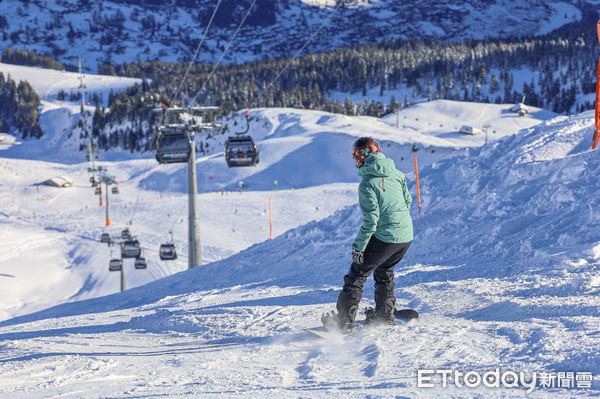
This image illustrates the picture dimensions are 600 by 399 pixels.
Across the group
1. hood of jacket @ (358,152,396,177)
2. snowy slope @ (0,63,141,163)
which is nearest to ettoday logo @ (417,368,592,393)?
hood of jacket @ (358,152,396,177)

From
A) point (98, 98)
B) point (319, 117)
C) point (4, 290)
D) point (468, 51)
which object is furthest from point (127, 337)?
point (98, 98)

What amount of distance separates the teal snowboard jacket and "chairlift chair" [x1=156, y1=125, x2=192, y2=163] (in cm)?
1768

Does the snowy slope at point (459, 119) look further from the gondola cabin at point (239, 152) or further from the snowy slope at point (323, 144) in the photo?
the gondola cabin at point (239, 152)

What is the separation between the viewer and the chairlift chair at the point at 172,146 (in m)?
21.5

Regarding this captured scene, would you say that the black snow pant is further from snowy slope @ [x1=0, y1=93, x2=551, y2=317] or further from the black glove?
snowy slope @ [x1=0, y1=93, x2=551, y2=317]

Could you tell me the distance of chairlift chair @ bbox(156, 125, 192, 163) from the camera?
21469mm

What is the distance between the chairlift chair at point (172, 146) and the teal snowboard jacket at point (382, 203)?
17.7 metres

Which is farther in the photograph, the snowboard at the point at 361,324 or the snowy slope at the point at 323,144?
the snowy slope at the point at 323,144

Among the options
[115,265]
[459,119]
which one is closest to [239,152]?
[115,265]

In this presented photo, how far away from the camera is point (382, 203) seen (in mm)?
4645

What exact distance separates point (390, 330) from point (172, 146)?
1798 cm

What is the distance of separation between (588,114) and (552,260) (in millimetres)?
8009

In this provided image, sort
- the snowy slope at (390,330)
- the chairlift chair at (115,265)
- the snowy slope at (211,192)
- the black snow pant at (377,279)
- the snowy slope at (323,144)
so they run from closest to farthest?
the snowy slope at (390,330), the black snow pant at (377,279), the chairlift chair at (115,265), the snowy slope at (211,192), the snowy slope at (323,144)

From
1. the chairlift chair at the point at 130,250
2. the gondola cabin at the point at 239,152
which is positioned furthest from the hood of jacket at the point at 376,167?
the chairlift chair at the point at 130,250
